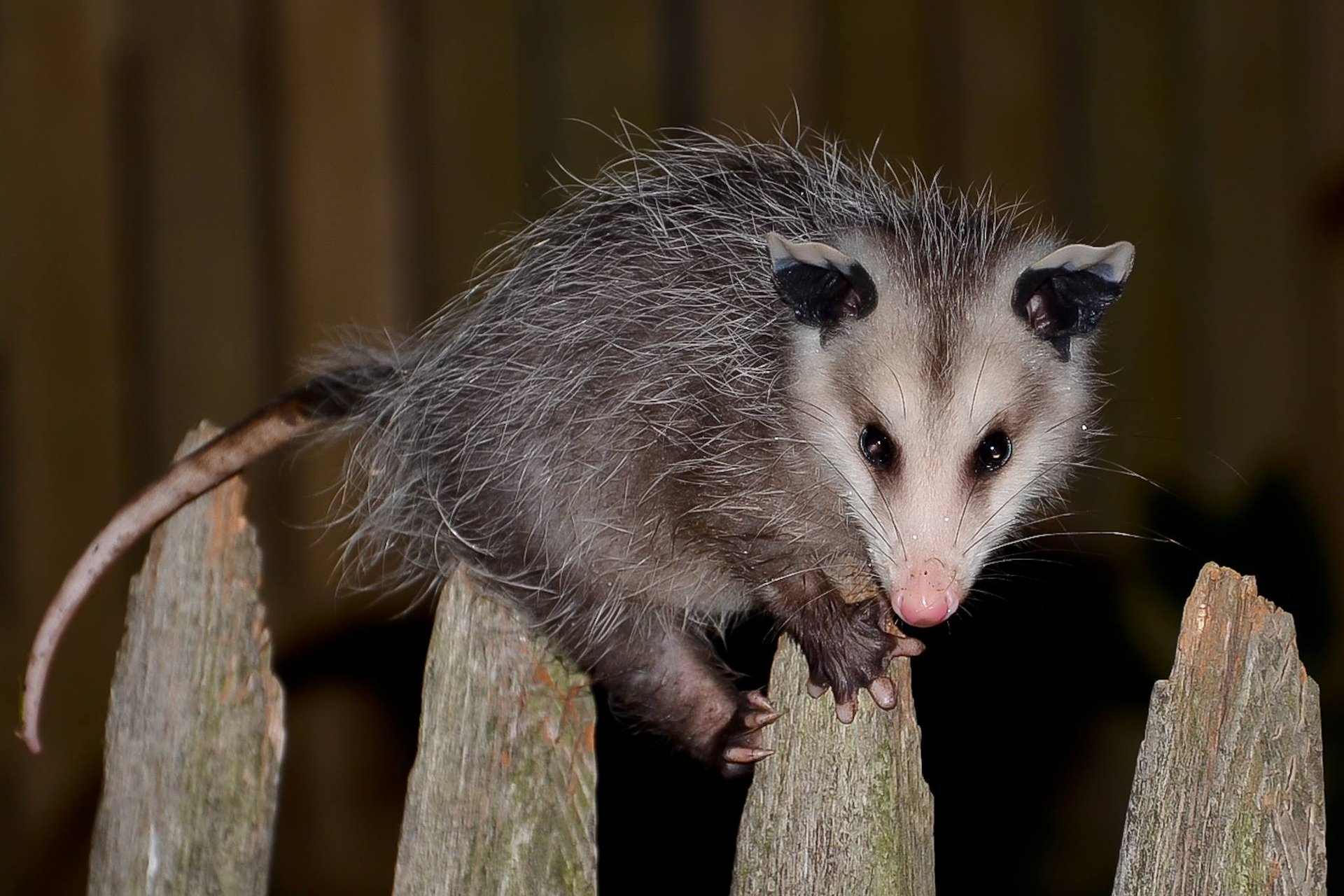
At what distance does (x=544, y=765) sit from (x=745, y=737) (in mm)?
336

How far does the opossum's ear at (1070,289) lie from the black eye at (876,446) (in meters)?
0.26

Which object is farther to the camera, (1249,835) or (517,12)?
(517,12)

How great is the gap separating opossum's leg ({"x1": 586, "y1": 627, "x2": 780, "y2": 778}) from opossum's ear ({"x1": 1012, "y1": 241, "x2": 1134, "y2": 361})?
2.17 feet

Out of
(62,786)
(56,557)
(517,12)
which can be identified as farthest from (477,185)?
(62,786)

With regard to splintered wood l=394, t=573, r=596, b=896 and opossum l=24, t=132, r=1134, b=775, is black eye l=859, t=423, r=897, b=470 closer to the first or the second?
opossum l=24, t=132, r=1134, b=775

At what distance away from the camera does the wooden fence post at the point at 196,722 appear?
1.83m

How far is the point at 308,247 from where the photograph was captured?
3070 mm

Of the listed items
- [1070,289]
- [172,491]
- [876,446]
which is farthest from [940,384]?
[172,491]

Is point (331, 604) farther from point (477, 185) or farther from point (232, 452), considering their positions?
point (232, 452)

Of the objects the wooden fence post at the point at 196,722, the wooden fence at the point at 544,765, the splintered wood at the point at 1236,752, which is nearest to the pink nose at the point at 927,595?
the wooden fence at the point at 544,765

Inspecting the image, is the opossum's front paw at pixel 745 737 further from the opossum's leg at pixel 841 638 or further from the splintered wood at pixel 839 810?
the splintered wood at pixel 839 810

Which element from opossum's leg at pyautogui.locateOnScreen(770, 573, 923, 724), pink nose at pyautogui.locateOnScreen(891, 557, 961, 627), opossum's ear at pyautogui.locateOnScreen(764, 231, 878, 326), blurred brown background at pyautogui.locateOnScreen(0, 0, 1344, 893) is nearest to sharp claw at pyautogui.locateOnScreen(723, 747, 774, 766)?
opossum's leg at pyautogui.locateOnScreen(770, 573, 923, 724)

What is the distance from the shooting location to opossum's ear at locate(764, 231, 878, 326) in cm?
169

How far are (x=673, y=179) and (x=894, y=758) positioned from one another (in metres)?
0.99
